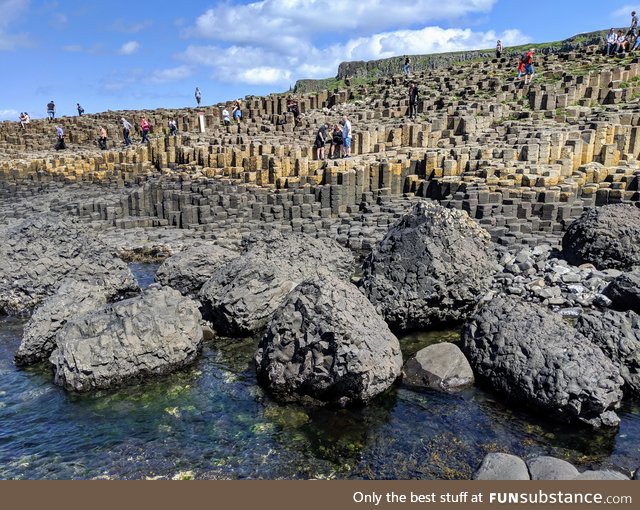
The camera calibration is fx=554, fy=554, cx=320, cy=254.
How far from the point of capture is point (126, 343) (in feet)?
31.3

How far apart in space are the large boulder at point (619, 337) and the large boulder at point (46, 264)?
9.91 meters

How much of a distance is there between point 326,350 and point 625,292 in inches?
270

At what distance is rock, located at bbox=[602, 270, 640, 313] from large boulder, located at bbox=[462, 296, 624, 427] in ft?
10.3

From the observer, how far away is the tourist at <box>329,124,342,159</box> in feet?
77.0

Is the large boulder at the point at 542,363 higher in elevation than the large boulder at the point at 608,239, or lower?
lower

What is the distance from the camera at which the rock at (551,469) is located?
21.1 ft

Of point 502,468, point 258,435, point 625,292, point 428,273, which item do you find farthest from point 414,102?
point 502,468

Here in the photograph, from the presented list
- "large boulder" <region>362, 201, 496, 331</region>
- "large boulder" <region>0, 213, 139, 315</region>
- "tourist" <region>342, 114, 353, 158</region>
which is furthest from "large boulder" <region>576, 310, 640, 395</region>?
"tourist" <region>342, 114, 353, 158</region>

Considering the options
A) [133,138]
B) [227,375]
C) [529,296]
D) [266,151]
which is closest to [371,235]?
[529,296]

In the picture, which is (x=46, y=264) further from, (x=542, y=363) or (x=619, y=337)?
(x=619, y=337)

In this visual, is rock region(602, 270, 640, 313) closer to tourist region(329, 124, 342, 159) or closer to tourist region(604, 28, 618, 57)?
tourist region(329, 124, 342, 159)

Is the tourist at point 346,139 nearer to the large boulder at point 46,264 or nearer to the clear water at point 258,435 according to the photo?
the large boulder at point 46,264

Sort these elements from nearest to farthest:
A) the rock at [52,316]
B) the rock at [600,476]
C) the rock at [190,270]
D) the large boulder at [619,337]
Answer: the rock at [600,476] → the large boulder at [619,337] → the rock at [52,316] → the rock at [190,270]

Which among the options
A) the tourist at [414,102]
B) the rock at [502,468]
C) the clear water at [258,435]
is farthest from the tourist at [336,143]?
the rock at [502,468]
